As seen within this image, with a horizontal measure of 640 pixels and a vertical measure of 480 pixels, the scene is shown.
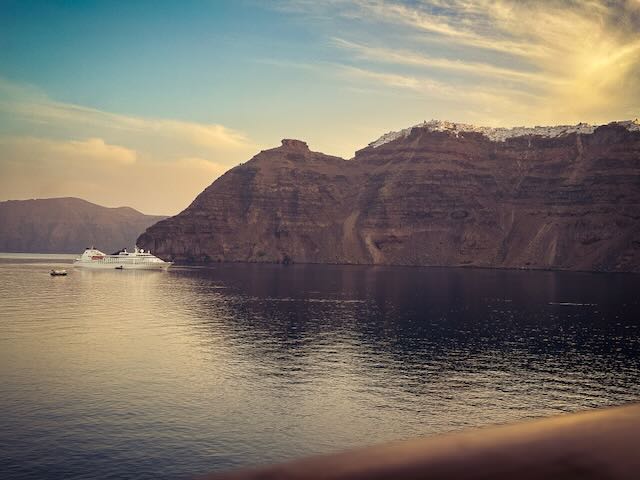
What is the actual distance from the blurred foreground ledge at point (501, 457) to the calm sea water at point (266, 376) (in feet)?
113

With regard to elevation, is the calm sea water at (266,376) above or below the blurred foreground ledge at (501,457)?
below

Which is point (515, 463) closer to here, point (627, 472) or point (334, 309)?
point (627, 472)

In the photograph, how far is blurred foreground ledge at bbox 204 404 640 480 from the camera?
2.95 m

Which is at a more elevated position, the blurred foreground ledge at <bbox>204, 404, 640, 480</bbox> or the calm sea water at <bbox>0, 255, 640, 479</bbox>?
the blurred foreground ledge at <bbox>204, 404, 640, 480</bbox>

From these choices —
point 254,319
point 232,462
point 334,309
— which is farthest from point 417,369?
point 334,309

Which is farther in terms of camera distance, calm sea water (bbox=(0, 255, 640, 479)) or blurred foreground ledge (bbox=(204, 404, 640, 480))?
calm sea water (bbox=(0, 255, 640, 479))

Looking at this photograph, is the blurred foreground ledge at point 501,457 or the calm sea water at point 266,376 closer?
the blurred foreground ledge at point 501,457

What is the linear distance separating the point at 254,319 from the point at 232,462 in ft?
222

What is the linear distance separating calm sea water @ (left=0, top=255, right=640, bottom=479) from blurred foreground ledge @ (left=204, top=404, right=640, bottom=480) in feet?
113

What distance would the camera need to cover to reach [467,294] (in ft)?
530

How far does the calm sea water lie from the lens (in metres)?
39.6

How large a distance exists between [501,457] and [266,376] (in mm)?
59275

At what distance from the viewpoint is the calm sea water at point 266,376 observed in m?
39.6

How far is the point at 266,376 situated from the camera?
198 ft
